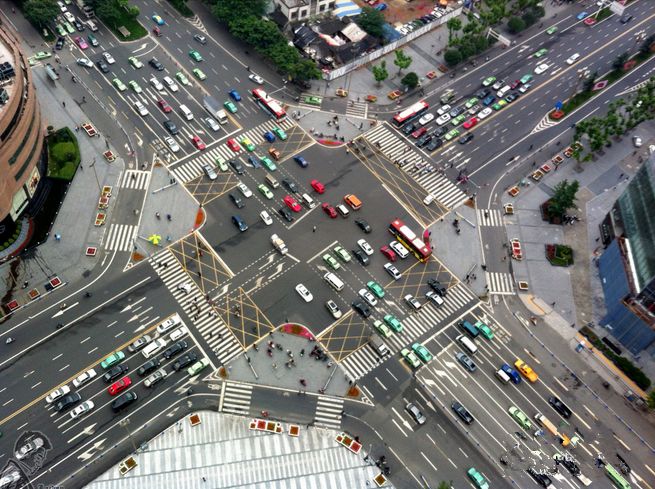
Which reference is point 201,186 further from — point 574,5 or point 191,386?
point 574,5

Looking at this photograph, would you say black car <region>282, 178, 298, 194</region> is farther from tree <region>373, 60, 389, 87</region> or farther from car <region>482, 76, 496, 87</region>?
car <region>482, 76, 496, 87</region>

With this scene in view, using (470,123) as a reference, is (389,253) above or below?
below

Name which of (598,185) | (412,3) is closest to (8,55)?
(412,3)

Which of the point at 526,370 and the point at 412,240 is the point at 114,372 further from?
the point at 526,370

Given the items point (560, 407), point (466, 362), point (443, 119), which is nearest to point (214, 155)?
point (443, 119)

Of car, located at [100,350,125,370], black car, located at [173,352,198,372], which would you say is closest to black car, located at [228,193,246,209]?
black car, located at [173,352,198,372]

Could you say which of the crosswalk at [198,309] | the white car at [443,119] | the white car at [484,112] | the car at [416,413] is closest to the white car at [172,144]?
the crosswalk at [198,309]

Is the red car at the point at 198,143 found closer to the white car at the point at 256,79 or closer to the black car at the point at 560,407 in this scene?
the white car at the point at 256,79
